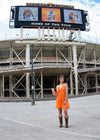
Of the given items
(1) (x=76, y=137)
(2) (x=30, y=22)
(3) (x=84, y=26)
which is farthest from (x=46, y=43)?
(1) (x=76, y=137)

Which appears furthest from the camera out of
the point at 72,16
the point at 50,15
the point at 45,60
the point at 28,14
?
the point at 72,16

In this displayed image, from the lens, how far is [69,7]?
37281mm

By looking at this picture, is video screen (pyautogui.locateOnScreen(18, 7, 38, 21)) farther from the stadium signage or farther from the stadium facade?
the stadium facade

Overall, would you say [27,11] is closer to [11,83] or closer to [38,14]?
[38,14]

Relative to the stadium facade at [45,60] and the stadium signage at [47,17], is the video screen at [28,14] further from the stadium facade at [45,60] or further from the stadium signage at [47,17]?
the stadium facade at [45,60]

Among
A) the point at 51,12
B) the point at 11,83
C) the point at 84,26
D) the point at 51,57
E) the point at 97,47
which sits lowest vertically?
the point at 11,83

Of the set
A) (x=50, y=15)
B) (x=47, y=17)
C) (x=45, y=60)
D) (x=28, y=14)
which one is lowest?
(x=45, y=60)

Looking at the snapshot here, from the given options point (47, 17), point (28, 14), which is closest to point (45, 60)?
point (47, 17)

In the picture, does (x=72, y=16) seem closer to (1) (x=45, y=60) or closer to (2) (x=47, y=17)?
(2) (x=47, y=17)

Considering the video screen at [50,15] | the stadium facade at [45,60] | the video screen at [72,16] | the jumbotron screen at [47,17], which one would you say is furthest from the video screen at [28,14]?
the video screen at [72,16]

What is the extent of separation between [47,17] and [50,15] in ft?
3.14

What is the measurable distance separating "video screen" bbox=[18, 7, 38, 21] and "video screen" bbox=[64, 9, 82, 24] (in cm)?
715

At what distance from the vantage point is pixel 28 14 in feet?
112

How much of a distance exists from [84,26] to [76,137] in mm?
36057
